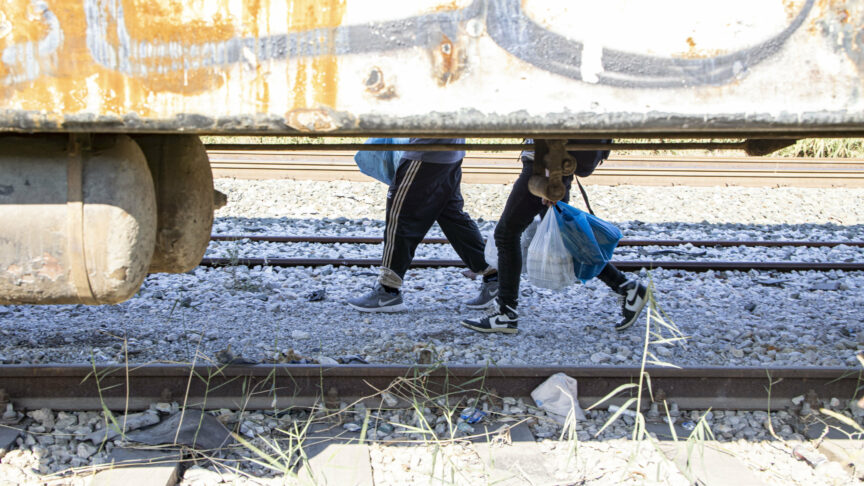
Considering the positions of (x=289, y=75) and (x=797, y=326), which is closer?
(x=289, y=75)

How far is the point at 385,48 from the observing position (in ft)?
5.20

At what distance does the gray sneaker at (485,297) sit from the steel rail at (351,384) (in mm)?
1506

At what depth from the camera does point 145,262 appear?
6.25 feet

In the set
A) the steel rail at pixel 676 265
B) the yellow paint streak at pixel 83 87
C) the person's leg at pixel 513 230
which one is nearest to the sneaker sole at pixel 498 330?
the person's leg at pixel 513 230

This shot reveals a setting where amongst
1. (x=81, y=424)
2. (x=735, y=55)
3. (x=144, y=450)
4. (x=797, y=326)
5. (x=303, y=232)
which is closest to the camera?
(x=735, y=55)

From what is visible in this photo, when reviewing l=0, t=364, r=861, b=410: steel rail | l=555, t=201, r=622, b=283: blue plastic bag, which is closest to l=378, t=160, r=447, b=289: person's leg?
l=555, t=201, r=622, b=283: blue plastic bag

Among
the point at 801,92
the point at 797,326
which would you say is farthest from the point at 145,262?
the point at 797,326

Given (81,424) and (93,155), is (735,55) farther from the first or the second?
(81,424)

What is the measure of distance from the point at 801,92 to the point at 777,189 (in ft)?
29.6

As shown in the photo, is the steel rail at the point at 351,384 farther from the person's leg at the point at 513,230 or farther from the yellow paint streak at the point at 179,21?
the yellow paint streak at the point at 179,21

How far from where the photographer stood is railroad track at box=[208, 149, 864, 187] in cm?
959

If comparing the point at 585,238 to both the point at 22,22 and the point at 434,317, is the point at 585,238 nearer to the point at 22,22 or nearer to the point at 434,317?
the point at 434,317

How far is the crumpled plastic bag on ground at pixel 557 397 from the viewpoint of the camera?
10.1 ft

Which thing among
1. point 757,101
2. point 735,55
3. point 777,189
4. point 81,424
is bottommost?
point 81,424
